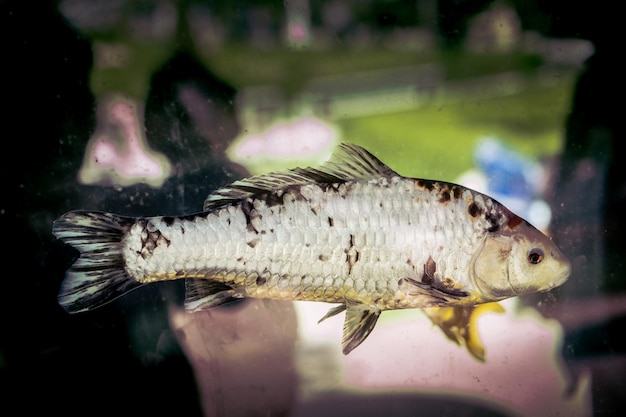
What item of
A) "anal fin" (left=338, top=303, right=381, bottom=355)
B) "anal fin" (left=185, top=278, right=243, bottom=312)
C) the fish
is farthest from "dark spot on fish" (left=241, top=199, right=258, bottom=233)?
"anal fin" (left=338, top=303, right=381, bottom=355)

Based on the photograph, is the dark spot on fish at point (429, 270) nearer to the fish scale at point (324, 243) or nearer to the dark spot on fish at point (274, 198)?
the fish scale at point (324, 243)

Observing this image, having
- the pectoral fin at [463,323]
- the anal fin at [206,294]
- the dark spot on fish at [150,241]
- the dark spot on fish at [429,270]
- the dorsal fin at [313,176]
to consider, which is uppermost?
the dorsal fin at [313,176]

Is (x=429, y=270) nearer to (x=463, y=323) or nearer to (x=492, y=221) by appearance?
(x=492, y=221)

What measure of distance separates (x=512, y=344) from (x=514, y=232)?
1.43 feet

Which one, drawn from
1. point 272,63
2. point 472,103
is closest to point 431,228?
point 472,103

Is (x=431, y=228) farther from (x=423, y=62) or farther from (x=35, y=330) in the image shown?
(x=35, y=330)

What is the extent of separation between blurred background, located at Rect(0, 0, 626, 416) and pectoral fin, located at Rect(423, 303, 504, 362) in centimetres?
2

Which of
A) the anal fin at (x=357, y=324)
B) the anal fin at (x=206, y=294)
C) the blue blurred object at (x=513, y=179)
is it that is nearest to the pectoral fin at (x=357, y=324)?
the anal fin at (x=357, y=324)

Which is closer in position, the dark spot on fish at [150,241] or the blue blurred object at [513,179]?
the dark spot on fish at [150,241]

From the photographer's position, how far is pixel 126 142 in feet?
3.71

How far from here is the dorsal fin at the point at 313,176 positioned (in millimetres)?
865

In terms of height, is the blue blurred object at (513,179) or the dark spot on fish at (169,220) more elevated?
the blue blurred object at (513,179)

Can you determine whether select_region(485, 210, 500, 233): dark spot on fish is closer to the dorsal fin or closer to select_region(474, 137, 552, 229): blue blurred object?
the dorsal fin

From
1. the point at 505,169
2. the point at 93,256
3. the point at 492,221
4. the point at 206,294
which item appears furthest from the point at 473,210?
the point at 93,256
